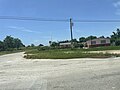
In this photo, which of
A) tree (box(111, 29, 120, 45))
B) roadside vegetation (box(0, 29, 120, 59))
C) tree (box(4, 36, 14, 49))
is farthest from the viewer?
tree (box(4, 36, 14, 49))

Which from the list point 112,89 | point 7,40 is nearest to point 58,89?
point 112,89

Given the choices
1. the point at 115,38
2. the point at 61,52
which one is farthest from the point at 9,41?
the point at 61,52

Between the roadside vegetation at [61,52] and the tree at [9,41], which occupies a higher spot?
the tree at [9,41]

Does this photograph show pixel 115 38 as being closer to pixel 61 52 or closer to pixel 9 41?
pixel 9 41

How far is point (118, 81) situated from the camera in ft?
34.6

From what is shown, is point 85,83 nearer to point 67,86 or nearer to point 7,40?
point 67,86

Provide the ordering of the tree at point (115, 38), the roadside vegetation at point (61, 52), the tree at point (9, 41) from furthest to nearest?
the tree at point (9, 41) < the tree at point (115, 38) < the roadside vegetation at point (61, 52)

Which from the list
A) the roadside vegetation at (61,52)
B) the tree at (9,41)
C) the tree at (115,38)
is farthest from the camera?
the tree at (9,41)

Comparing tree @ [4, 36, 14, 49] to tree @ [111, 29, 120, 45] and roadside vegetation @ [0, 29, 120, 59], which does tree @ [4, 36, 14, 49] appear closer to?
roadside vegetation @ [0, 29, 120, 59]

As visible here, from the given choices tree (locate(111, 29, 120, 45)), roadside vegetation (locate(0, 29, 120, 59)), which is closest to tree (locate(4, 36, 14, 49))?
roadside vegetation (locate(0, 29, 120, 59))

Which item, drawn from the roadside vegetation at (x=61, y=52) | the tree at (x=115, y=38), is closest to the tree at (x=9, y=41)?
the roadside vegetation at (x=61, y=52)

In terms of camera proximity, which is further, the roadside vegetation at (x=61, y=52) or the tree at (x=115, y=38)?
the tree at (x=115, y=38)

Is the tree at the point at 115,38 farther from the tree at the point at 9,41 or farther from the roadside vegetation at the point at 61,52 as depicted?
the tree at the point at 9,41

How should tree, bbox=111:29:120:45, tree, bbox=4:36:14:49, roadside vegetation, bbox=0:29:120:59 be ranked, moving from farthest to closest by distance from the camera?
tree, bbox=4:36:14:49, tree, bbox=111:29:120:45, roadside vegetation, bbox=0:29:120:59
